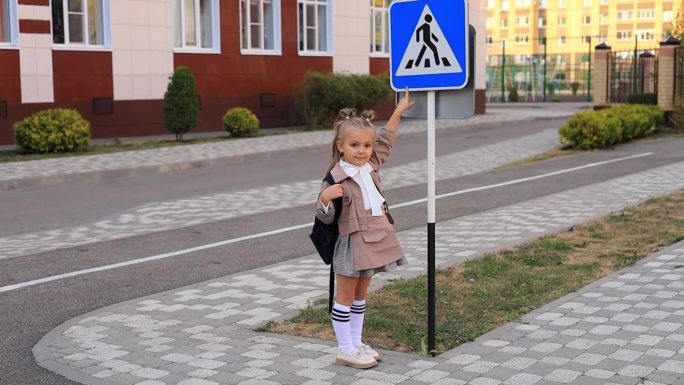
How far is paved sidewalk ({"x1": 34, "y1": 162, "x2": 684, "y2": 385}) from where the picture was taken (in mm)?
4902

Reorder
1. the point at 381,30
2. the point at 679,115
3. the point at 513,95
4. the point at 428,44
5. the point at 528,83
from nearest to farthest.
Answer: the point at 428,44 → the point at 679,115 → the point at 381,30 → the point at 513,95 → the point at 528,83

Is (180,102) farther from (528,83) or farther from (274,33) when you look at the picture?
(528,83)

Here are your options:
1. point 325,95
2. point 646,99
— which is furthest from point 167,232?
point 646,99

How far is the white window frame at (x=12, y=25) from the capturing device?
2102 centimetres

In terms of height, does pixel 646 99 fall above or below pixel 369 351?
above

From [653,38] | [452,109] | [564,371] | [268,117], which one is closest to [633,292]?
[564,371]

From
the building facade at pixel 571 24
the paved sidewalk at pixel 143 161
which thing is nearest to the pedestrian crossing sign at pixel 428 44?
the paved sidewalk at pixel 143 161

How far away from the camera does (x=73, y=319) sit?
20.9 feet

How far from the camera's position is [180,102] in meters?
22.3

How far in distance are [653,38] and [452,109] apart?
9522cm

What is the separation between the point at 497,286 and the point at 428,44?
261 centimetres

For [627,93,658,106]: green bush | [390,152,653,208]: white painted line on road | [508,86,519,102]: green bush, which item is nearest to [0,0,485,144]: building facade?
[627,93,658,106]: green bush

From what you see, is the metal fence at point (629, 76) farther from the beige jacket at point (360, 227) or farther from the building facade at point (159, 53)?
the beige jacket at point (360, 227)

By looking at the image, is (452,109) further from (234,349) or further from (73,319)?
(73,319)
